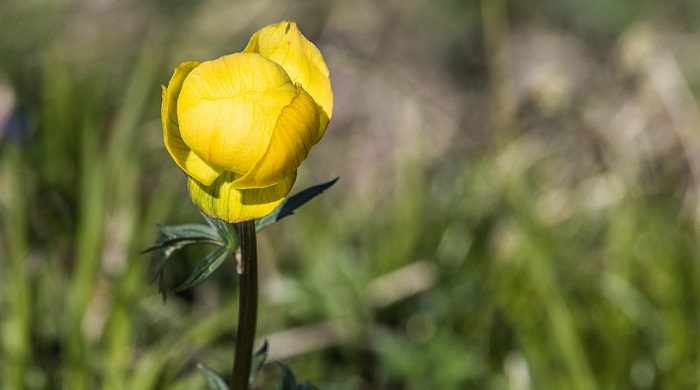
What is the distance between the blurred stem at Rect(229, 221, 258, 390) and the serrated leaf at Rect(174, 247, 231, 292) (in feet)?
0.05

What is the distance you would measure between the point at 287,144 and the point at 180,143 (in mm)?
87

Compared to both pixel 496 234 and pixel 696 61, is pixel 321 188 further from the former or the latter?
pixel 696 61

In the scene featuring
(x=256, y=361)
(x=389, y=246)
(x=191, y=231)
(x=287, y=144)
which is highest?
(x=287, y=144)

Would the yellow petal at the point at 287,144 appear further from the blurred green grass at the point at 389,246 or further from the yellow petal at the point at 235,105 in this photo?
the blurred green grass at the point at 389,246

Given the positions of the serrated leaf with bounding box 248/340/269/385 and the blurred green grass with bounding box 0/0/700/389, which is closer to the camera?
the serrated leaf with bounding box 248/340/269/385

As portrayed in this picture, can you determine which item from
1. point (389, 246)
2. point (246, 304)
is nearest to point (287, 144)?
point (246, 304)

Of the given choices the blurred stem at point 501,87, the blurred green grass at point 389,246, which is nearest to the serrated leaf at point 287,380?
the blurred green grass at point 389,246

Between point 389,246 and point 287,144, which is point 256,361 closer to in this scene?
point 287,144

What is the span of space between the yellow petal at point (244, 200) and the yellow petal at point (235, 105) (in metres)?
0.03

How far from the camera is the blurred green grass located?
1219 mm

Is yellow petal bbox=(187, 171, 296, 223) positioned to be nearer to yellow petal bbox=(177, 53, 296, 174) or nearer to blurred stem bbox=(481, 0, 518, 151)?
yellow petal bbox=(177, 53, 296, 174)

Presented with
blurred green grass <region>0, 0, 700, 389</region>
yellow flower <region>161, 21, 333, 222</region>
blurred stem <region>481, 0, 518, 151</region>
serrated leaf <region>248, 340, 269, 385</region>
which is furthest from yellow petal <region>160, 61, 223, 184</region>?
blurred stem <region>481, 0, 518, 151</region>

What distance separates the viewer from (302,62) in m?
0.54

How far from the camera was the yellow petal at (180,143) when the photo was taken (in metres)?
0.52
